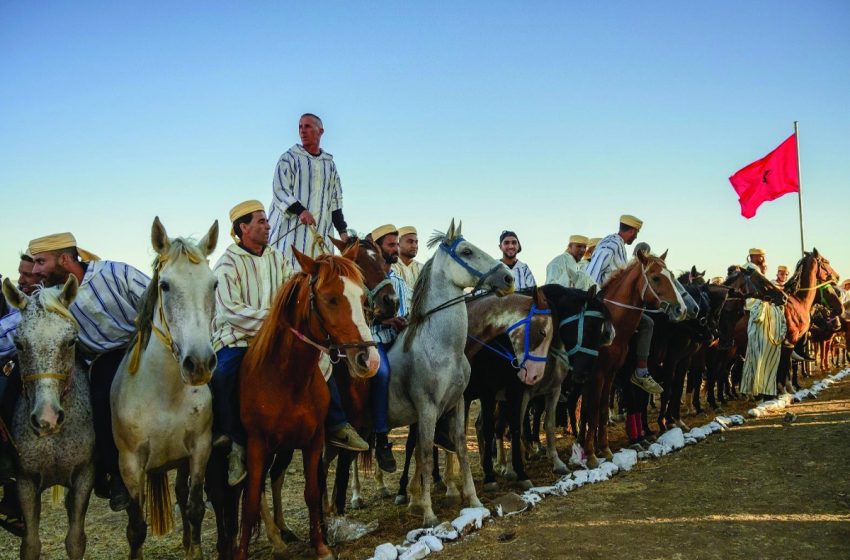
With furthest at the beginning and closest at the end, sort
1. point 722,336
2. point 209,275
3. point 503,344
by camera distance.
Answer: point 722,336, point 503,344, point 209,275

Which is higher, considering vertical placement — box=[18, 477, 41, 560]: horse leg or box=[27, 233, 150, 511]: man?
box=[27, 233, 150, 511]: man

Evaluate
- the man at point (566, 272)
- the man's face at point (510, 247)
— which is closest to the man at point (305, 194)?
the man's face at point (510, 247)

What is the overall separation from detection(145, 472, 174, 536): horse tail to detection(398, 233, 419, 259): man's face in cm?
419

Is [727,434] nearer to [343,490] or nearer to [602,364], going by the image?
[602,364]

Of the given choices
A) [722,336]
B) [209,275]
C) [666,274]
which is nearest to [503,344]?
[666,274]

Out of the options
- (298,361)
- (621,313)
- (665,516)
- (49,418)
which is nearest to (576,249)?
(621,313)

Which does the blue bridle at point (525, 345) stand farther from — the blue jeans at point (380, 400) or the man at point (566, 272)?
the man at point (566, 272)

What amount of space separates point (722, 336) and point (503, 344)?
7.42 meters

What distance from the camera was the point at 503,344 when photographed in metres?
7.27

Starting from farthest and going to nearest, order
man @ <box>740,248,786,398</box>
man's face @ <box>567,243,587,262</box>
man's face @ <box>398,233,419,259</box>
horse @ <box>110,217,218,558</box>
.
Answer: man @ <box>740,248,786,398</box>, man's face @ <box>567,243,587,262</box>, man's face @ <box>398,233,419,259</box>, horse @ <box>110,217,218,558</box>

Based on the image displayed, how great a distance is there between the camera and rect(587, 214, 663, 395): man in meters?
9.11

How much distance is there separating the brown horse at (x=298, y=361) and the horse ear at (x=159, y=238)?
877 millimetres

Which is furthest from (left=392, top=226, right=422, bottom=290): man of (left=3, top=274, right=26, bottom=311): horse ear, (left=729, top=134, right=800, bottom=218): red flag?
(left=729, top=134, right=800, bottom=218): red flag

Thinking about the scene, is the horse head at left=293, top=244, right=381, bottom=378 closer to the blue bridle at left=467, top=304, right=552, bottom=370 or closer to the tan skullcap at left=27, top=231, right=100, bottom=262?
the tan skullcap at left=27, top=231, right=100, bottom=262
